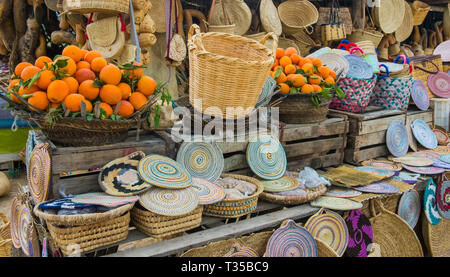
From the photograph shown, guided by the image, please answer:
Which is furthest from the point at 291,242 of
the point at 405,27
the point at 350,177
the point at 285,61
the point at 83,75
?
→ the point at 405,27

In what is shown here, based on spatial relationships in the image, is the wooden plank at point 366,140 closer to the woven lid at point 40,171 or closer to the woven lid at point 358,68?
the woven lid at point 358,68

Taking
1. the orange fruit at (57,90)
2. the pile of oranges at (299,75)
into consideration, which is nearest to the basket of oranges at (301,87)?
the pile of oranges at (299,75)

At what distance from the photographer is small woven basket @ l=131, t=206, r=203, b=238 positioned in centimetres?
160

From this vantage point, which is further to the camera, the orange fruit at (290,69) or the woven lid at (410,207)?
the woven lid at (410,207)

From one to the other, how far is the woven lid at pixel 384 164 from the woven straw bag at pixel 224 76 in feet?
4.46

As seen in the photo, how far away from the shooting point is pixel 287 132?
8.08 feet

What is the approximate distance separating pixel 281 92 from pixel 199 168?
2.60ft

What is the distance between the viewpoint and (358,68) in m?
2.92

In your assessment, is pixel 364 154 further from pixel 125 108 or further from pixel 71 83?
pixel 71 83

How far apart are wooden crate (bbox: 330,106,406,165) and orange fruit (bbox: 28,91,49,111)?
2154 millimetres

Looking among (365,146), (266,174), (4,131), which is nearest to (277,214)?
(266,174)

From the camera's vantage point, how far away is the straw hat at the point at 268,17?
3961 mm

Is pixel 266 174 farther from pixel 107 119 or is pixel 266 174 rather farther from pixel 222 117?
pixel 107 119

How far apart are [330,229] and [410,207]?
971mm
